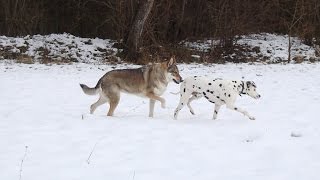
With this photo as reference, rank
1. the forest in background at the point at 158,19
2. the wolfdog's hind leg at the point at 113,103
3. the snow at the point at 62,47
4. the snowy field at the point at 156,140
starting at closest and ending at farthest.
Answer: the snowy field at the point at 156,140 → the wolfdog's hind leg at the point at 113,103 → the snow at the point at 62,47 → the forest in background at the point at 158,19

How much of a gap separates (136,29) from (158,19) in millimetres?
2625

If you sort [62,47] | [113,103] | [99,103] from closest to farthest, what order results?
[113,103]
[99,103]
[62,47]

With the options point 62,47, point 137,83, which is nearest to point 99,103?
point 137,83

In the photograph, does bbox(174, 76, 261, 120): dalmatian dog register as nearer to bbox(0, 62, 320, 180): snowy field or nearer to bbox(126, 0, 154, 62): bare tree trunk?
bbox(0, 62, 320, 180): snowy field

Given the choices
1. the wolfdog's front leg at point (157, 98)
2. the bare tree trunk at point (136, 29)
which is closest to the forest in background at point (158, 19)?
the bare tree trunk at point (136, 29)

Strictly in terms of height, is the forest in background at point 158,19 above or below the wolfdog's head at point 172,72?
above

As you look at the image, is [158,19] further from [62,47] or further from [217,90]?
[217,90]

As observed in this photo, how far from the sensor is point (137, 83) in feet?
27.0

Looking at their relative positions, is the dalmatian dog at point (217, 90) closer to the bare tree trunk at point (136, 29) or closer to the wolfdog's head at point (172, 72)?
the wolfdog's head at point (172, 72)

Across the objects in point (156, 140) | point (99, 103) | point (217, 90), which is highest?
point (217, 90)

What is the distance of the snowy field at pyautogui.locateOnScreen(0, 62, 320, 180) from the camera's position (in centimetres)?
482

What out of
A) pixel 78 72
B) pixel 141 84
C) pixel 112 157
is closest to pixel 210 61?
pixel 78 72

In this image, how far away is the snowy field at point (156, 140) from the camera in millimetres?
4820

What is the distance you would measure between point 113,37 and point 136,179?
18.7m
